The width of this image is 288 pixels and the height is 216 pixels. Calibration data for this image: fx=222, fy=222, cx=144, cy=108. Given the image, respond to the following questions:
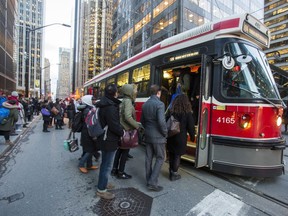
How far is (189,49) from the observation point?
209 inches

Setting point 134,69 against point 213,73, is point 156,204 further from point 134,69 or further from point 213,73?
point 134,69

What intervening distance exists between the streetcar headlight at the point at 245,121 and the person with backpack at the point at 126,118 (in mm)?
2031

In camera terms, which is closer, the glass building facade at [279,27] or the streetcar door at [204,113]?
the streetcar door at [204,113]

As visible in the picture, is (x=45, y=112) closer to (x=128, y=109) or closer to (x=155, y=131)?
(x=128, y=109)

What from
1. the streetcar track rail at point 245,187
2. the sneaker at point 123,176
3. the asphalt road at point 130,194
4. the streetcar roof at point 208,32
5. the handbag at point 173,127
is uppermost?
the streetcar roof at point 208,32

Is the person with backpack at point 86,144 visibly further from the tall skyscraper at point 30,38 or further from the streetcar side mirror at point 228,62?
the tall skyscraper at point 30,38

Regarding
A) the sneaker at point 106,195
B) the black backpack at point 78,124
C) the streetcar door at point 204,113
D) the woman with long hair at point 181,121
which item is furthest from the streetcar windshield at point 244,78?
the black backpack at point 78,124

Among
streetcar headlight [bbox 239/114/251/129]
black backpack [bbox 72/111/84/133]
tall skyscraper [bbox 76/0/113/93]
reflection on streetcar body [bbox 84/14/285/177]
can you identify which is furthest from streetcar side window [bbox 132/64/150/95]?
tall skyscraper [bbox 76/0/113/93]

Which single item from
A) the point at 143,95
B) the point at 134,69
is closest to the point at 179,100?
the point at 143,95

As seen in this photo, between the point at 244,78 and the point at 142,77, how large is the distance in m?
3.60

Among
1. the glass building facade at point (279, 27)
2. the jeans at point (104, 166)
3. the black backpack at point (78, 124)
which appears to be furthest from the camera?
the glass building facade at point (279, 27)

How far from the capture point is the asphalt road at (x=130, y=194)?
11.1 feet

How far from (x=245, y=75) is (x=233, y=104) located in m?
0.66

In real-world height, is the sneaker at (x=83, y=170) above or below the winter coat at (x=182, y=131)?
below
